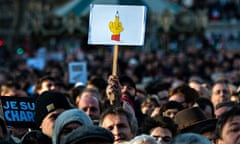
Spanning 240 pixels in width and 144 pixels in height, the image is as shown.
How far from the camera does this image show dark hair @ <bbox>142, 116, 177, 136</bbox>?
9136 mm

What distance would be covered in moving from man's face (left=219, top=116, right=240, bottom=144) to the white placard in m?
2.38

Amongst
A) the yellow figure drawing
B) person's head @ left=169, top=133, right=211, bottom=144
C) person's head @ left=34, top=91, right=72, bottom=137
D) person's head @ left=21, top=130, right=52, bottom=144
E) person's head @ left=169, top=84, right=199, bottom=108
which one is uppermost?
the yellow figure drawing

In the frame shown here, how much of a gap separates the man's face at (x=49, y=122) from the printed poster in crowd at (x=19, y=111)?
67 cm

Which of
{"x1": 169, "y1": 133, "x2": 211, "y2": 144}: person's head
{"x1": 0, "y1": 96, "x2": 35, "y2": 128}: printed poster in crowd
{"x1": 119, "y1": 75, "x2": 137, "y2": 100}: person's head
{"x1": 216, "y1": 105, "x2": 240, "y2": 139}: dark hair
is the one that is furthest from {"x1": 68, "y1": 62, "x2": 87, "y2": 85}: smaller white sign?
{"x1": 169, "y1": 133, "x2": 211, "y2": 144}: person's head

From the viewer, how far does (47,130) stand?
9094 mm

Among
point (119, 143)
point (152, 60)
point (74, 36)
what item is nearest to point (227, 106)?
point (119, 143)

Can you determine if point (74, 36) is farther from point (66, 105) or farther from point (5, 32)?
point (66, 105)

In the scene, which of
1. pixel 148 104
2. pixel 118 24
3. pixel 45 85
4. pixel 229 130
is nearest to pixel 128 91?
pixel 148 104

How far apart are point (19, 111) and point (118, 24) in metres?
1.31

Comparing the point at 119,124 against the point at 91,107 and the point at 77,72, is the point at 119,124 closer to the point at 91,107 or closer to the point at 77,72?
the point at 91,107

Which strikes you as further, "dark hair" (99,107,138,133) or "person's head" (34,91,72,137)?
"person's head" (34,91,72,137)

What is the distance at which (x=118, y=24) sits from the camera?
413 inches

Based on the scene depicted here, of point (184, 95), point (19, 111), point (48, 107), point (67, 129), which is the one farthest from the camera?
point (184, 95)

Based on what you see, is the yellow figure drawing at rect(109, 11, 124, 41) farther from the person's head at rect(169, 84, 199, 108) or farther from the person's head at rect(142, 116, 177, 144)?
the person's head at rect(169, 84, 199, 108)
